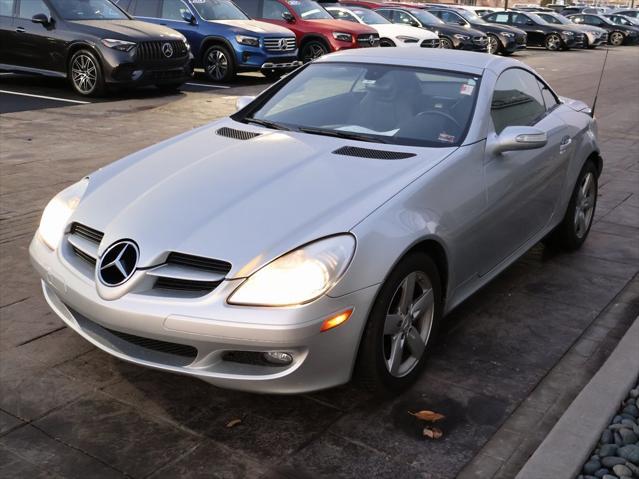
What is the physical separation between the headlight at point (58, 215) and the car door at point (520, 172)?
2.13m

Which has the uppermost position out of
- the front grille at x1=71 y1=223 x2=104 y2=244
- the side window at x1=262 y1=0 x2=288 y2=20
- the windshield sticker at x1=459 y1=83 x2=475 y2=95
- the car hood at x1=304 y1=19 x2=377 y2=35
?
the side window at x1=262 y1=0 x2=288 y2=20

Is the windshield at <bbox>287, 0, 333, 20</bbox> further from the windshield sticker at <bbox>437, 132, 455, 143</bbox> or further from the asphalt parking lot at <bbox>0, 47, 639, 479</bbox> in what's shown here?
the windshield sticker at <bbox>437, 132, 455, 143</bbox>

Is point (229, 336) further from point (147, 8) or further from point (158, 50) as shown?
point (147, 8)

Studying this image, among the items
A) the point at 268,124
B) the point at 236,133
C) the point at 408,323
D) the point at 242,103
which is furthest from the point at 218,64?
the point at 408,323

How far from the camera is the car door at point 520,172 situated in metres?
4.32

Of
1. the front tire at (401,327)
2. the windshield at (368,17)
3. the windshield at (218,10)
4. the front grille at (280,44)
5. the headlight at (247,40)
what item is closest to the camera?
the front tire at (401,327)

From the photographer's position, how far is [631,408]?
11.8 feet

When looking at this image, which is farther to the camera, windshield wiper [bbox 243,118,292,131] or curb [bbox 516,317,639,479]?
windshield wiper [bbox 243,118,292,131]

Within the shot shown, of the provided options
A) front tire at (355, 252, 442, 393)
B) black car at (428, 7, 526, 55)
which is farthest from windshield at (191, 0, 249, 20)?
front tire at (355, 252, 442, 393)

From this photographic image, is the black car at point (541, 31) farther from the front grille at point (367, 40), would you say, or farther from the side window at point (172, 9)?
the side window at point (172, 9)

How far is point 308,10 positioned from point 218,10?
2.99 meters

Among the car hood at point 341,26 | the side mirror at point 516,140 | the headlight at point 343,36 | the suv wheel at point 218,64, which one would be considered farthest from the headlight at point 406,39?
the side mirror at point 516,140

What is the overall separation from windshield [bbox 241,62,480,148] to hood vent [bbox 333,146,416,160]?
19 cm

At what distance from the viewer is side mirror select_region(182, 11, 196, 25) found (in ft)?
51.2
